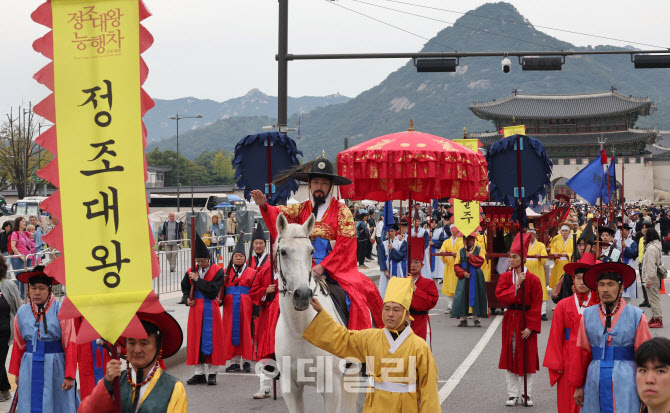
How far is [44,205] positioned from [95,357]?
3788mm

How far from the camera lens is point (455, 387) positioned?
9.89 m

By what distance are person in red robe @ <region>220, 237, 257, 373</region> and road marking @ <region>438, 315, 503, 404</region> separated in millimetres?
2838

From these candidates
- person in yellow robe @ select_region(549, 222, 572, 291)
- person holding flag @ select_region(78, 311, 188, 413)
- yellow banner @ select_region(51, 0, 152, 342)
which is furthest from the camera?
person in yellow robe @ select_region(549, 222, 572, 291)

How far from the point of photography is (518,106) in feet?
265

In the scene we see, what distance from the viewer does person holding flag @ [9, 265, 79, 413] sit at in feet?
21.6

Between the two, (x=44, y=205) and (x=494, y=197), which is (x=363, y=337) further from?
(x=494, y=197)

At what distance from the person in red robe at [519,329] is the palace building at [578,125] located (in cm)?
6801

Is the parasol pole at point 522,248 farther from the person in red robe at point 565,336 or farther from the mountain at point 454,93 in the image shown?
the mountain at point 454,93

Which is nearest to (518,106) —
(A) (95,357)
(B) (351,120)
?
(A) (95,357)

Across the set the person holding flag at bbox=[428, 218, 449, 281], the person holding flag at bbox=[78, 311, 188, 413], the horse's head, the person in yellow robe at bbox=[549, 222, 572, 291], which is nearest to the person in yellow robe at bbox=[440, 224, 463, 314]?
the person in yellow robe at bbox=[549, 222, 572, 291]

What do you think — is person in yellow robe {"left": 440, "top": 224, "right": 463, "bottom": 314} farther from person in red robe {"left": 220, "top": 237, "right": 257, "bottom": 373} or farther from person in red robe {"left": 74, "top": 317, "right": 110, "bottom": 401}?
person in red robe {"left": 74, "top": 317, "right": 110, "bottom": 401}

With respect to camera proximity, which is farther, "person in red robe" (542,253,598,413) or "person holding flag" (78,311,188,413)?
"person in red robe" (542,253,598,413)

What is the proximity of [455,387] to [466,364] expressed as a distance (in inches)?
59.7

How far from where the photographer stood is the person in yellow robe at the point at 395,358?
5352mm
